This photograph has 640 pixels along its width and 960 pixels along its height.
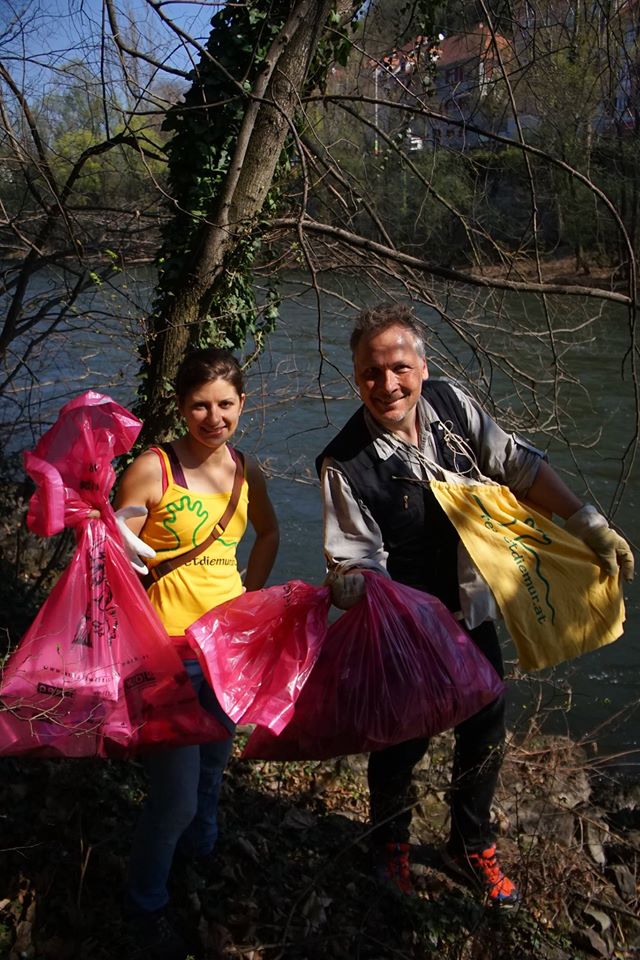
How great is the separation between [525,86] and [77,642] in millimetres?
3480

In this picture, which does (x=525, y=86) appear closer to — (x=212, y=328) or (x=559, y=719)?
(x=212, y=328)

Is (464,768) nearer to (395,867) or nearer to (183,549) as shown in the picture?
(395,867)

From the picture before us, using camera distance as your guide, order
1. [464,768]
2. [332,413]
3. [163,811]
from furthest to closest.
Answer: [332,413] < [464,768] < [163,811]

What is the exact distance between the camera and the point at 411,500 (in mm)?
2637

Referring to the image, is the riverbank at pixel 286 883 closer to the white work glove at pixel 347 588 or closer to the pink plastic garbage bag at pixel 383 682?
the pink plastic garbage bag at pixel 383 682

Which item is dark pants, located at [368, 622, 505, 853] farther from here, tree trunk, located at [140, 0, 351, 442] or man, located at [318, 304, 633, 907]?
tree trunk, located at [140, 0, 351, 442]

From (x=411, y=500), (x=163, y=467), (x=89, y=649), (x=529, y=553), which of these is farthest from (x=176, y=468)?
(x=529, y=553)

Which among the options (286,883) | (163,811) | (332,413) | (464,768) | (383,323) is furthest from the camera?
(332,413)

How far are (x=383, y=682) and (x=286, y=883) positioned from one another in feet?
3.59

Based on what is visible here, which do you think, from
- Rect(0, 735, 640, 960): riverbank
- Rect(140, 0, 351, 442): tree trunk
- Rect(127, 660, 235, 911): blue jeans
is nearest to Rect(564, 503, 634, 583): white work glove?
Rect(0, 735, 640, 960): riverbank

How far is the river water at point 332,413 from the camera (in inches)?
200

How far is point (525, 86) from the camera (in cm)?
422

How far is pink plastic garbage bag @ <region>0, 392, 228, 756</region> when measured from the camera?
7.51ft

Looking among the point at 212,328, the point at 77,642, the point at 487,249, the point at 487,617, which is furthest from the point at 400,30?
the point at 77,642
